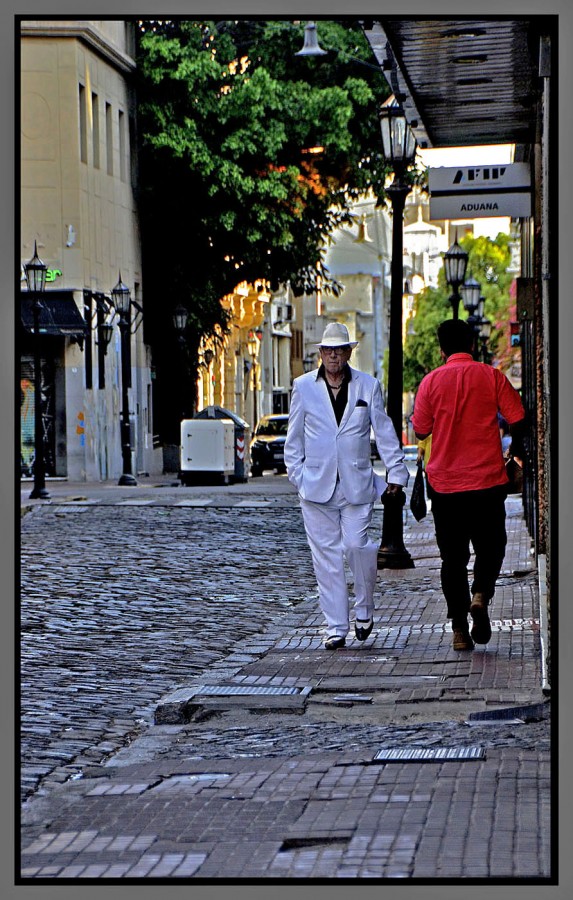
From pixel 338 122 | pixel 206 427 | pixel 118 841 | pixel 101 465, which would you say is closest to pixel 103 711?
pixel 118 841

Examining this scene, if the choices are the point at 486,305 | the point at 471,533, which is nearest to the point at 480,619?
the point at 471,533

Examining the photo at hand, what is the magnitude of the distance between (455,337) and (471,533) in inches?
46.3

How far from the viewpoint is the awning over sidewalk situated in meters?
38.7

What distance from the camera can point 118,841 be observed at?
555 cm

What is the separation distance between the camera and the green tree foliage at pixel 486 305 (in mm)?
79500

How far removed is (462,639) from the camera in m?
9.80


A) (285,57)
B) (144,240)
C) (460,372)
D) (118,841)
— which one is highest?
(285,57)

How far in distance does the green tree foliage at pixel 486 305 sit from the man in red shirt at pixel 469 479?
6100 cm

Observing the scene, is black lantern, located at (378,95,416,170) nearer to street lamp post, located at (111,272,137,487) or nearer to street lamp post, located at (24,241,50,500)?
street lamp post, located at (24,241,50,500)

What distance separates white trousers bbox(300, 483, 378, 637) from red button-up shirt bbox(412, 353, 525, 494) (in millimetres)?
630

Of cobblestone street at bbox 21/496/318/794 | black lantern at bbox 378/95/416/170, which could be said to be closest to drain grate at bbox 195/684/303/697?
cobblestone street at bbox 21/496/318/794

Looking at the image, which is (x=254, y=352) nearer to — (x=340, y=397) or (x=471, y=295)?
(x=471, y=295)
